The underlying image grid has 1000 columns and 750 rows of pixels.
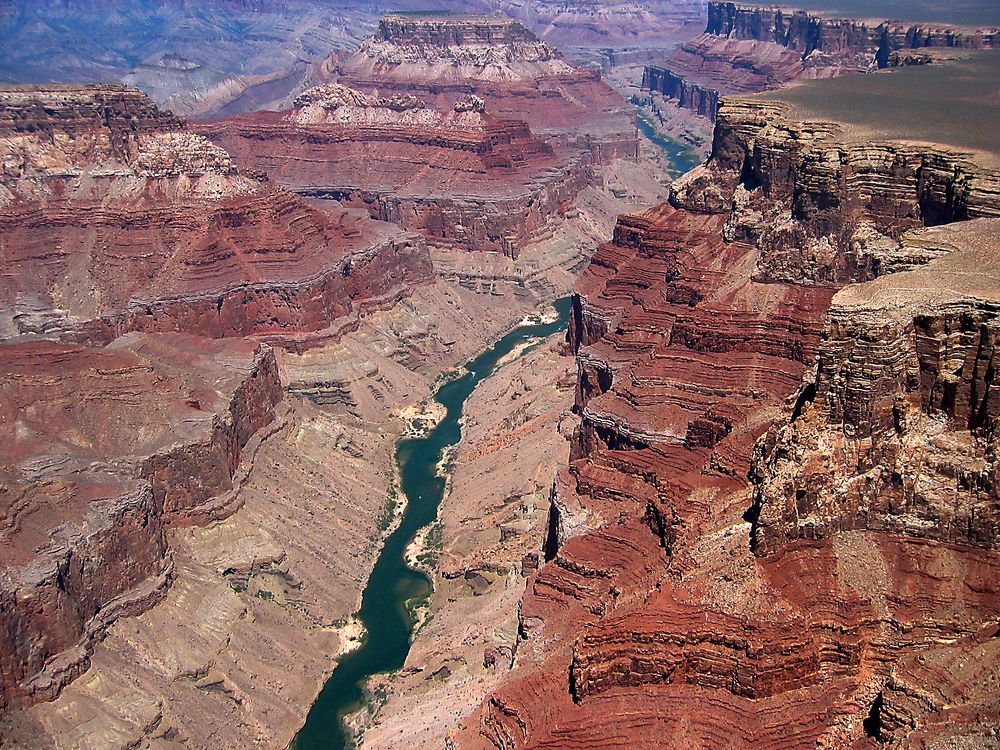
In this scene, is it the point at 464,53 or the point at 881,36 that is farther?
the point at 464,53

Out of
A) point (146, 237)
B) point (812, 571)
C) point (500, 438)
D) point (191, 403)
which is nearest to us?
point (812, 571)

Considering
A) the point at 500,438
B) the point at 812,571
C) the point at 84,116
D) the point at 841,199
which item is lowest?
the point at 500,438

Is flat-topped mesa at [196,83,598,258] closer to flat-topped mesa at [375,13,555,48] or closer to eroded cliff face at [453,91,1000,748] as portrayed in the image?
flat-topped mesa at [375,13,555,48]

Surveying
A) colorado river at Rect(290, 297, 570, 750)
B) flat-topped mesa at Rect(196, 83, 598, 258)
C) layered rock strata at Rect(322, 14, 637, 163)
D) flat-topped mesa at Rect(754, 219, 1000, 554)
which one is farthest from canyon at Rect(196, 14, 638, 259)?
flat-topped mesa at Rect(754, 219, 1000, 554)

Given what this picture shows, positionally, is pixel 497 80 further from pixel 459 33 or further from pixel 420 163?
pixel 420 163

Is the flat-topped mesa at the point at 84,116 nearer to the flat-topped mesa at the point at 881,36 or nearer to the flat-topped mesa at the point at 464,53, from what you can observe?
the flat-topped mesa at the point at 464,53

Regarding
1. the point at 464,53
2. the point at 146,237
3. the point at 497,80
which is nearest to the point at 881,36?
the point at 497,80

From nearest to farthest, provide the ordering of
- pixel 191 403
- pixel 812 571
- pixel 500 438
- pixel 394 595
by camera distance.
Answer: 1. pixel 812 571
2. pixel 394 595
3. pixel 191 403
4. pixel 500 438
